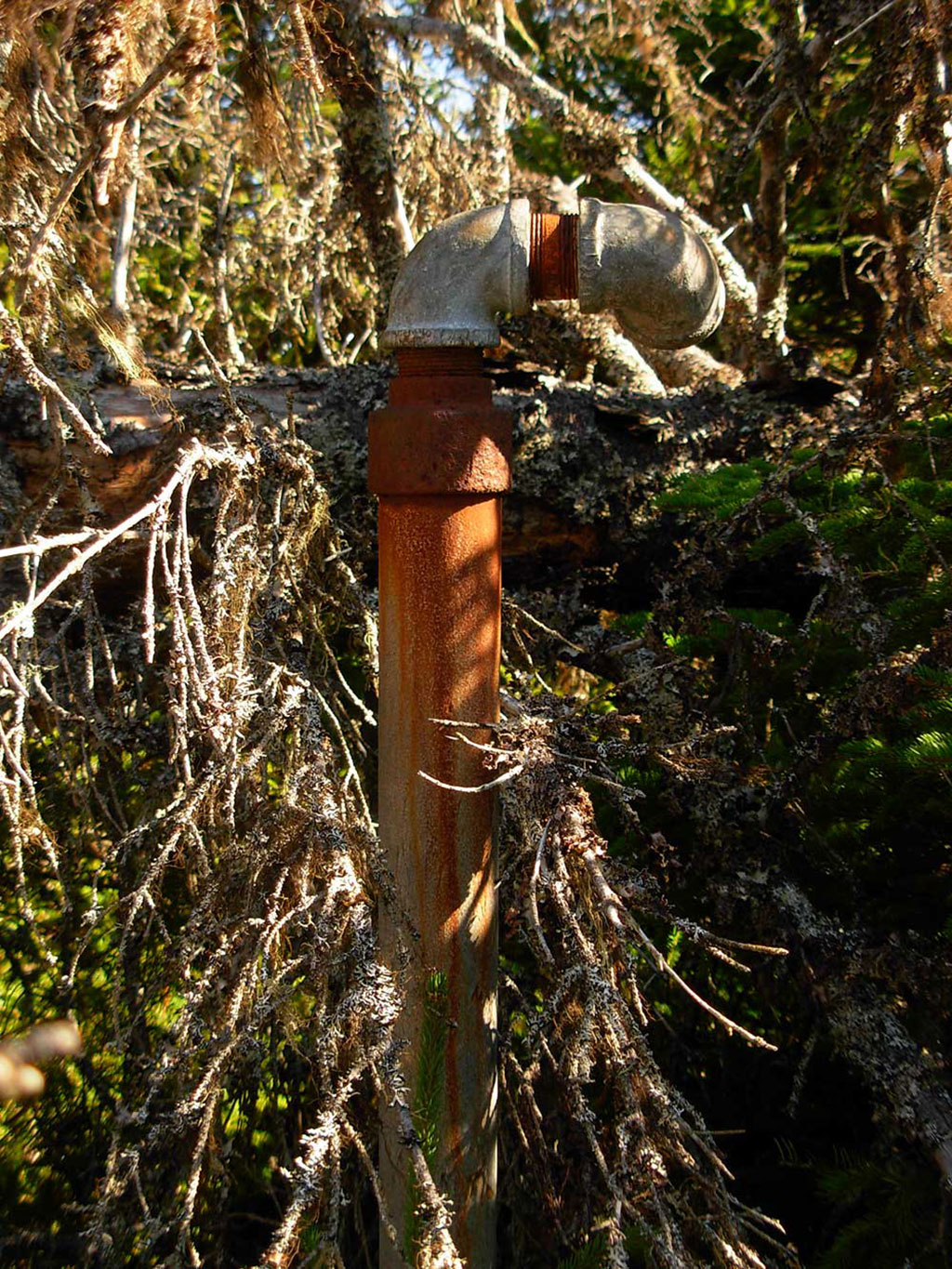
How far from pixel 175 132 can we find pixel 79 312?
2.93 meters

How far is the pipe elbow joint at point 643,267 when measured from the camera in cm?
171

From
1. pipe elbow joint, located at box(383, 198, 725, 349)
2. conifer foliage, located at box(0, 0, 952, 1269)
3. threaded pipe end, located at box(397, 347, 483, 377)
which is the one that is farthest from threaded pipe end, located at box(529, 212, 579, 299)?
conifer foliage, located at box(0, 0, 952, 1269)

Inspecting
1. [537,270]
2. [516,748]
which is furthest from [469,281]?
[516,748]

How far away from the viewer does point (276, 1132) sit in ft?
8.18

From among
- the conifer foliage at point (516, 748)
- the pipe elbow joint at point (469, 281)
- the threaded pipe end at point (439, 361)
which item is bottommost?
the conifer foliage at point (516, 748)

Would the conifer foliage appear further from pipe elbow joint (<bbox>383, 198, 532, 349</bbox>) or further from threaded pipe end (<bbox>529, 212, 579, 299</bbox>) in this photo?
threaded pipe end (<bbox>529, 212, 579, 299</bbox>)

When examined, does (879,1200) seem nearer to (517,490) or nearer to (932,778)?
(932,778)

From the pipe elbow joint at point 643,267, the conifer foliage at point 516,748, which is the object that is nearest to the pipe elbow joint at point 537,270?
the pipe elbow joint at point 643,267

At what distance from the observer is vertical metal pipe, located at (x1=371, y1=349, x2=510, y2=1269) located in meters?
1.78

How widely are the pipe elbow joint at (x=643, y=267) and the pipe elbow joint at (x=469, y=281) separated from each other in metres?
0.11

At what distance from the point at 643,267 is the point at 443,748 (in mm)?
909

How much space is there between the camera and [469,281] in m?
1.73

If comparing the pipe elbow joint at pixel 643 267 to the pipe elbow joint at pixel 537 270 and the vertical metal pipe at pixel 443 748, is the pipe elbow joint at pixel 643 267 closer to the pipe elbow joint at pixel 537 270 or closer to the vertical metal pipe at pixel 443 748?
the pipe elbow joint at pixel 537 270

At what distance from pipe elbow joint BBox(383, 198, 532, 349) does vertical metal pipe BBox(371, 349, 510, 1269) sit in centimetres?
4
